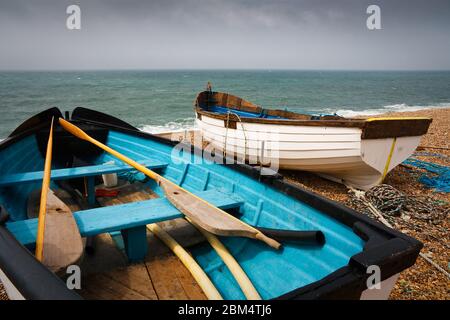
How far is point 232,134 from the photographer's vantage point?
26.7 feet

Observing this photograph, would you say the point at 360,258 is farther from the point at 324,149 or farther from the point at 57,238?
the point at 324,149

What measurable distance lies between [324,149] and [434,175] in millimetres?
4286

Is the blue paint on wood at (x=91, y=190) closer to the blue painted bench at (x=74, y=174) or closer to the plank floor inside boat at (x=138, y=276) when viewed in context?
the blue painted bench at (x=74, y=174)

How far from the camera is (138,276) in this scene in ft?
9.21

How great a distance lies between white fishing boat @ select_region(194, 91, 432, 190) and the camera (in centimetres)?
590

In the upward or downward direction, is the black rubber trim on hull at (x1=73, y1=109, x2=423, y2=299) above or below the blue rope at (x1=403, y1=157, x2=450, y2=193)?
above

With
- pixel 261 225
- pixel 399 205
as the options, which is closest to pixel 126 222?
pixel 261 225

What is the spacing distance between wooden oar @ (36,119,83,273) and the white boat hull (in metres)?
3.35

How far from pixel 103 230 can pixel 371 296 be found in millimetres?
2281

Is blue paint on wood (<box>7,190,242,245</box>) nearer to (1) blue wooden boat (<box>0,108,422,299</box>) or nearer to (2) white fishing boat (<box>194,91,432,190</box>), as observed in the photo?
(1) blue wooden boat (<box>0,108,422,299</box>)

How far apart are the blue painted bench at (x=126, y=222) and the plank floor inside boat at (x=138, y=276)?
0.18 meters

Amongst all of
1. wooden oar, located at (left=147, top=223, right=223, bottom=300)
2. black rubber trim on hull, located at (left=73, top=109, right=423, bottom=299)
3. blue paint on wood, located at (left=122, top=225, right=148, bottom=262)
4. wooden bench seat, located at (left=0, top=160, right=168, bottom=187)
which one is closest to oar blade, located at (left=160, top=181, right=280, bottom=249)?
wooden oar, located at (left=147, top=223, right=223, bottom=300)

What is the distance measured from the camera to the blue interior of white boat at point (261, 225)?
2602mm
